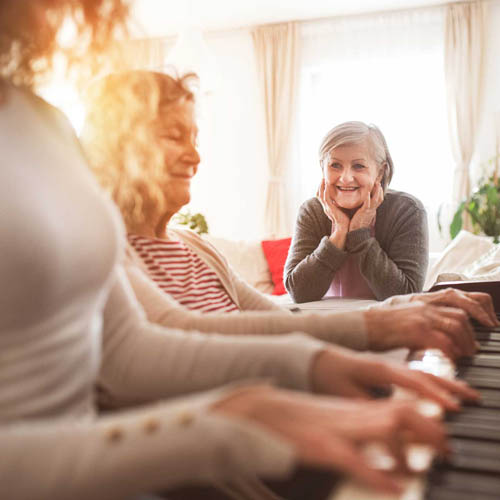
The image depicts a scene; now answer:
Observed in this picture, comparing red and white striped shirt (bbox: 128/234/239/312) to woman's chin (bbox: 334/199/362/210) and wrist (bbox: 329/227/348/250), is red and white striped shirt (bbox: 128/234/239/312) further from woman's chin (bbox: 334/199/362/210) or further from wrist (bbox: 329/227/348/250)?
woman's chin (bbox: 334/199/362/210)

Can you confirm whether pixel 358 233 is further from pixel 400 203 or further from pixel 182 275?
pixel 182 275

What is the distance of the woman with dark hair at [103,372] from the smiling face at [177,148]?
1.22 feet

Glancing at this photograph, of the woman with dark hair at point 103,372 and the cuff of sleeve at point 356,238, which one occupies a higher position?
the woman with dark hair at point 103,372

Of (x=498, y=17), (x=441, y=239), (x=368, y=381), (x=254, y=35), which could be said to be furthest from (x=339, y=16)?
(x=368, y=381)

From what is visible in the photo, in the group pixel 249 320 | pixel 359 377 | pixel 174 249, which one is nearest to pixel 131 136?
pixel 174 249

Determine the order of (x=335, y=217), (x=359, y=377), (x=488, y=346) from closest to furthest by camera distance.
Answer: (x=359, y=377) < (x=488, y=346) < (x=335, y=217)

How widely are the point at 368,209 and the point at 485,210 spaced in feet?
Result: 10.3

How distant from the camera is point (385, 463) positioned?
0.49 metres

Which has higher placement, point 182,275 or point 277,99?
point 277,99

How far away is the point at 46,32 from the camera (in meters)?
0.77

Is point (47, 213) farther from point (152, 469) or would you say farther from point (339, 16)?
point (339, 16)

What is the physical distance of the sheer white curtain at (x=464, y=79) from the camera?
5520 millimetres

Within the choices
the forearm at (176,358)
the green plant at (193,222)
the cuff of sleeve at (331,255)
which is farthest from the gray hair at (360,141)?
the green plant at (193,222)

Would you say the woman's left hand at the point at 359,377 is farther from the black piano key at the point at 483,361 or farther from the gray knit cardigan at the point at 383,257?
the gray knit cardigan at the point at 383,257
